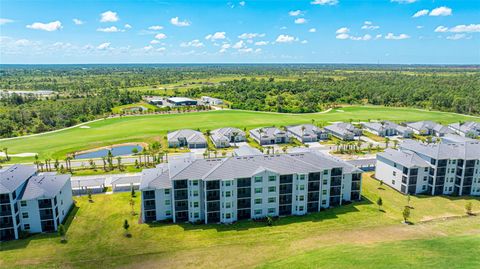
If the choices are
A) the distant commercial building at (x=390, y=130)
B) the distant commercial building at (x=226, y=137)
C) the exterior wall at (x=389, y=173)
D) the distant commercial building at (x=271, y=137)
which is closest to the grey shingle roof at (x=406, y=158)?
the exterior wall at (x=389, y=173)

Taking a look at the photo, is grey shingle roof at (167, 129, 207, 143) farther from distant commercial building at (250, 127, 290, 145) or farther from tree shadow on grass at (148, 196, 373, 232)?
tree shadow on grass at (148, 196, 373, 232)

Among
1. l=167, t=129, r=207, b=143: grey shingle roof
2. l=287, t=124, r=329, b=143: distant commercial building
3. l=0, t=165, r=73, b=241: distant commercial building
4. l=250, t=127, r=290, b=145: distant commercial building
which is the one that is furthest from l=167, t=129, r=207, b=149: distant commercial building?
l=0, t=165, r=73, b=241: distant commercial building

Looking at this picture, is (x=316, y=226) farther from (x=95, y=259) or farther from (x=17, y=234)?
(x=17, y=234)

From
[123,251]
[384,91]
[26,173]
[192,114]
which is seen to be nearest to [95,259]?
[123,251]

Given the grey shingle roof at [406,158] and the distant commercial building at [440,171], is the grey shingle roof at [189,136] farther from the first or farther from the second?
the distant commercial building at [440,171]

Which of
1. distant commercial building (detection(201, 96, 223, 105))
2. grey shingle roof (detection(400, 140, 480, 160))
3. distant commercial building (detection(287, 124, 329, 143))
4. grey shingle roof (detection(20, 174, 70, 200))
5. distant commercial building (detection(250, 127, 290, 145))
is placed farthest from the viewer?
distant commercial building (detection(201, 96, 223, 105))

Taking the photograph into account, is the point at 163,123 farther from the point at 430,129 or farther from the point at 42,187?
the point at 430,129

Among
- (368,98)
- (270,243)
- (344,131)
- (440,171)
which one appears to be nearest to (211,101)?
(368,98)
